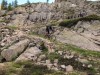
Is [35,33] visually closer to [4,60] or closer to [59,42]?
[59,42]

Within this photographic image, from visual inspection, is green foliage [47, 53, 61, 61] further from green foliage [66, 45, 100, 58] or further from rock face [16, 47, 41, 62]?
green foliage [66, 45, 100, 58]

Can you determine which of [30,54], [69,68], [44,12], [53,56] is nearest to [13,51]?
[30,54]

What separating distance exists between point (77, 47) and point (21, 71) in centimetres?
1516

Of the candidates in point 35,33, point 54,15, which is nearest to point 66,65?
point 35,33

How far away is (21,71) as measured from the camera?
1486 inches

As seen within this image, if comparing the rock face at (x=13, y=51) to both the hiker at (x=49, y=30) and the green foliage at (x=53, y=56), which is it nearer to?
the green foliage at (x=53, y=56)

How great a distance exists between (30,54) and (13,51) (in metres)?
2.72

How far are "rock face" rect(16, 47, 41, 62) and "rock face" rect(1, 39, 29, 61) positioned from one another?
3.60 ft

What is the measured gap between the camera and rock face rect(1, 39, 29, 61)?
4354 cm

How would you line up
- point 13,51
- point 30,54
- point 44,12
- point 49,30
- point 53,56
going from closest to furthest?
point 53,56 < point 30,54 < point 13,51 < point 49,30 < point 44,12

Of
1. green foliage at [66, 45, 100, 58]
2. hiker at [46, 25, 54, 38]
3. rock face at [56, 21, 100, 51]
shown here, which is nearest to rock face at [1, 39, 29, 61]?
green foliage at [66, 45, 100, 58]

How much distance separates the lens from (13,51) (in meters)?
44.1

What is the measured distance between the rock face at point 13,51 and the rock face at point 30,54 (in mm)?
1096

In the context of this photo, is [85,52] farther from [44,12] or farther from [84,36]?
[44,12]
